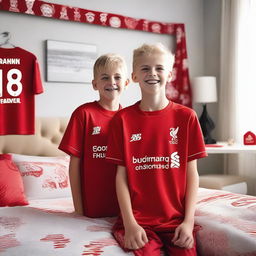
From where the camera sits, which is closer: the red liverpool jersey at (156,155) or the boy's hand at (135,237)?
the boy's hand at (135,237)

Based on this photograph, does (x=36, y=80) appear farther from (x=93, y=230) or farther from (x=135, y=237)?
(x=135, y=237)

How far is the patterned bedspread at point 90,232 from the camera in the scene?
142 cm

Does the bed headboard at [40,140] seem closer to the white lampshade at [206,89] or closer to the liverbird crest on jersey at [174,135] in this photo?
the white lampshade at [206,89]

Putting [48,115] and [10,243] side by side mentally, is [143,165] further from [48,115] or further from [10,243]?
[48,115]

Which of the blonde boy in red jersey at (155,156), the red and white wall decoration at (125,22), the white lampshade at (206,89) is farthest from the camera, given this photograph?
the white lampshade at (206,89)

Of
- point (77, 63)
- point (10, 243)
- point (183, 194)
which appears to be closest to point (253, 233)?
point (183, 194)

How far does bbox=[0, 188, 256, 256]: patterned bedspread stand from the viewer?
1.42 meters

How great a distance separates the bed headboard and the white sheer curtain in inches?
71.3

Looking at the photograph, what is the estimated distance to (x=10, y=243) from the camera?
1.48 m

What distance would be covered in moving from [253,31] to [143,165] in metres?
2.88

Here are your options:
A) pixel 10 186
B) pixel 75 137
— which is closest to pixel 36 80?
pixel 10 186

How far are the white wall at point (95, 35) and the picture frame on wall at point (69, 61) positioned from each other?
5 cm

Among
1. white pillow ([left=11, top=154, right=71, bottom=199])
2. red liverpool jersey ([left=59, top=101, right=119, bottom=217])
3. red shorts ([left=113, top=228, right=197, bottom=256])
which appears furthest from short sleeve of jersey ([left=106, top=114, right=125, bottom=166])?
white pillow ([left=11, top=154, right=71, bottom=199])

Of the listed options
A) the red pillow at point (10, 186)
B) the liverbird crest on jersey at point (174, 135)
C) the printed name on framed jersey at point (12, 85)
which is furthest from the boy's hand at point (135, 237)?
the printed name on framed jersey at point (12, 85)
